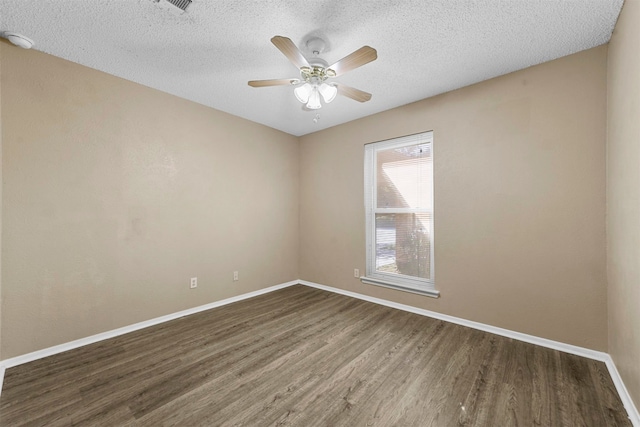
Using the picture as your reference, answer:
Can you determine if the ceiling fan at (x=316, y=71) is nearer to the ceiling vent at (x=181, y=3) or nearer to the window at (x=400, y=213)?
the ceiling vent at (x=181, y=3)

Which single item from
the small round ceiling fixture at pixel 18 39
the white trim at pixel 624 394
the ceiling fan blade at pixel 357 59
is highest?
the small round ceiling fixture at pixel 18 39

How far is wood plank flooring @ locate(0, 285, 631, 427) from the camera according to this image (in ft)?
5.12

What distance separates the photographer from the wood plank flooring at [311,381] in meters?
1.56

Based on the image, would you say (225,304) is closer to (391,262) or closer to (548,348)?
(391,262)

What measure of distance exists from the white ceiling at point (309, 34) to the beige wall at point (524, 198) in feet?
0.99

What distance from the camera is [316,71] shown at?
204 centimetres

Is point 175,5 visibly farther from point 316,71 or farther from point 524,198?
point 524,198

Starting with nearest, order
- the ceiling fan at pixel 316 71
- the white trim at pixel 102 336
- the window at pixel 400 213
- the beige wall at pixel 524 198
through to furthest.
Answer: the ceiling fan at pixel 316 71 < the white trim at pixel 102 336 < the beige wall at pixel 524 198 < the window at pixel 400 213

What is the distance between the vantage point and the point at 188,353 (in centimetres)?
227

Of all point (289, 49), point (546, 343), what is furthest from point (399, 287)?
point (289, 49)

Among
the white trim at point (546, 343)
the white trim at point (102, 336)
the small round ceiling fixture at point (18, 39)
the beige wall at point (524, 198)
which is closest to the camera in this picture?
the white trim at point (546, 343)

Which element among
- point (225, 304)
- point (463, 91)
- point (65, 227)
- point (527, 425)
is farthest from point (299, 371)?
point (463, 91)

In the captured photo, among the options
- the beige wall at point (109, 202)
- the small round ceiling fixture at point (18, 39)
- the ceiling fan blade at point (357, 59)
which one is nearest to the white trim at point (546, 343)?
the beige wall at point (109, 202)

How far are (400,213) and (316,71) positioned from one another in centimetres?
210
